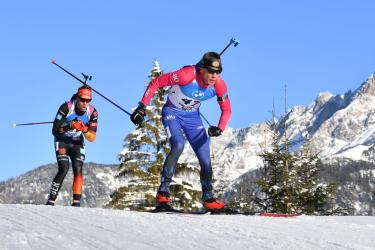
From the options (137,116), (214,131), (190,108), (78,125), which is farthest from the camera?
(78,125)

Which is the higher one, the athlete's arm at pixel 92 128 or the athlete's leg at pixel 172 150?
the athlete's arm at pixel 92 128

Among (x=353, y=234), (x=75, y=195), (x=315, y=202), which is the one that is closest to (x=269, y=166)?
(x=315, y=202)

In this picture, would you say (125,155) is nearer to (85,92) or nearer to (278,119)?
(278,119)

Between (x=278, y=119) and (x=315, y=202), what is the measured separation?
580 centimetres

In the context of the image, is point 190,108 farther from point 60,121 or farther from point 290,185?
point 290,185

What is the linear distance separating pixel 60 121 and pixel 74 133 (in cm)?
31

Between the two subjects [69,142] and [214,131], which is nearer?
[214,131]

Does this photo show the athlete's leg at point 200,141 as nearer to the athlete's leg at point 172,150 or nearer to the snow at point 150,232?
the athlete's leg at point 172,150

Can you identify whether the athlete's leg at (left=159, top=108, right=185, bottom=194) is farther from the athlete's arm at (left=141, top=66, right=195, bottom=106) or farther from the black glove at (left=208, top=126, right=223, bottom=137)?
the athlete's arm at (left=141, top=66, right=195, bottom=106)

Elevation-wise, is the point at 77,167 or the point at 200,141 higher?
the point at 200,141

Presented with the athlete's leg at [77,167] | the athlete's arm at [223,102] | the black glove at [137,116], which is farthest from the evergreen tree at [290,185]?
the black glove at [137,116]

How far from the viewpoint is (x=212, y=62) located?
9.32 metres

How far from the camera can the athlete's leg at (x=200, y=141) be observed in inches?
383

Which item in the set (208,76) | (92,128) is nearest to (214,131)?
(208,76)
